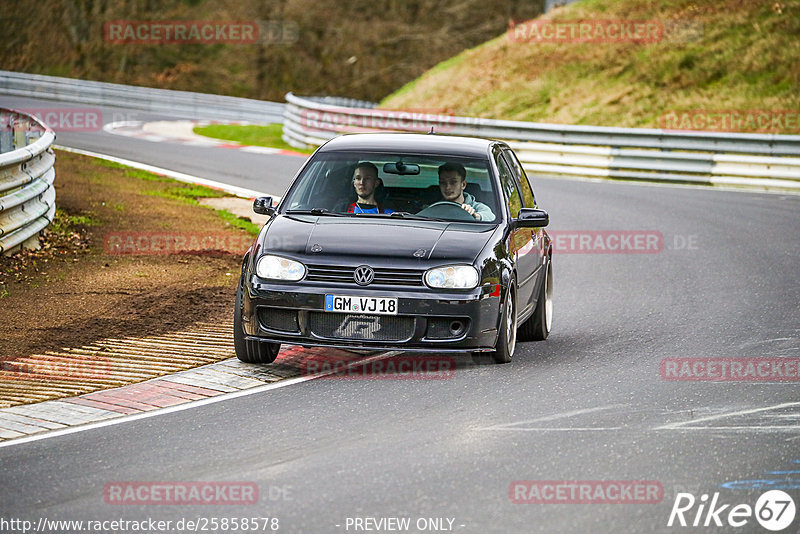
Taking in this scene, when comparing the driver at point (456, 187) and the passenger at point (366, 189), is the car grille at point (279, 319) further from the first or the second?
the driver at point (456, 187)

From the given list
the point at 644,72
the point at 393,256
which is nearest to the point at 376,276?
the point at 393,256

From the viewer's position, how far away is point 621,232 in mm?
17312

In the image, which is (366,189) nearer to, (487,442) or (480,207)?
(480,207)

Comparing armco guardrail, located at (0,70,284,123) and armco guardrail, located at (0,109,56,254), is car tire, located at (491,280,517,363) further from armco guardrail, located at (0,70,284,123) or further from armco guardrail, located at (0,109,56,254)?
armco guardrail, located at (0,70,284,123)

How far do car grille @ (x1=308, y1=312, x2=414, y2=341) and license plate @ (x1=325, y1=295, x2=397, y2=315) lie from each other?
0.04 m

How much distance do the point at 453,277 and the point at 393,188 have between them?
Answer: 57.9 inches

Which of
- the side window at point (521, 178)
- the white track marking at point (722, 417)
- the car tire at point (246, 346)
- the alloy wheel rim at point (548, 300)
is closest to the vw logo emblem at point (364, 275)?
the car tire at point (246, 346)

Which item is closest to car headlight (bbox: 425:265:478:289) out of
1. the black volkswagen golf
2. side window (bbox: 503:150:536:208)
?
the black volkswagen golf

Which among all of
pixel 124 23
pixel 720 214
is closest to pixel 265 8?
pixel 124 23

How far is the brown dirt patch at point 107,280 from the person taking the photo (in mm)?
10055

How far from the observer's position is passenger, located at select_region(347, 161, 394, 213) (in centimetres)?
949

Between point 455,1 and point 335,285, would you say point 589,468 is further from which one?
point 455,1

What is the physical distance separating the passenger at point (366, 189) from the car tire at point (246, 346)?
1200 millimetres

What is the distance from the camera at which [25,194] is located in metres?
12.6
